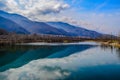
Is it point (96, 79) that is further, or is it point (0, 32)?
point (0, 32)

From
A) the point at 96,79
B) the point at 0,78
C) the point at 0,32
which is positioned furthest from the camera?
the point at 0,32

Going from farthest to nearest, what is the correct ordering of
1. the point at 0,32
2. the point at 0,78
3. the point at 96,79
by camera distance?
1. the point at 0,32
2. the point at 0,78
3. the point at 96,79

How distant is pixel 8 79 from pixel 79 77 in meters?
6.44

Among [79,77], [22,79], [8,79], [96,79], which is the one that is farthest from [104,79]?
[8,79]

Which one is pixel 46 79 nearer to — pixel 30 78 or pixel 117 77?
pixel 30 78

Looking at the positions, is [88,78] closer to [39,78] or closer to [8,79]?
[39,78]

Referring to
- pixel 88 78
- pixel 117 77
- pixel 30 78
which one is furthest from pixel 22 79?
pixel 117 77

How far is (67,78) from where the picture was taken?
1983cm

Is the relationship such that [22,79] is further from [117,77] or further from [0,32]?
[0,32]

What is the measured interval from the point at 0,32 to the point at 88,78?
606ft

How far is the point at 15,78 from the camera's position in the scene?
20500 millimetres

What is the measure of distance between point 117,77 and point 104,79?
171 centimetres

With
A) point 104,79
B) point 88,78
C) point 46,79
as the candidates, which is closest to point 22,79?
point 46,79

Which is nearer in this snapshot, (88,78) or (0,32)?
(88,78)
